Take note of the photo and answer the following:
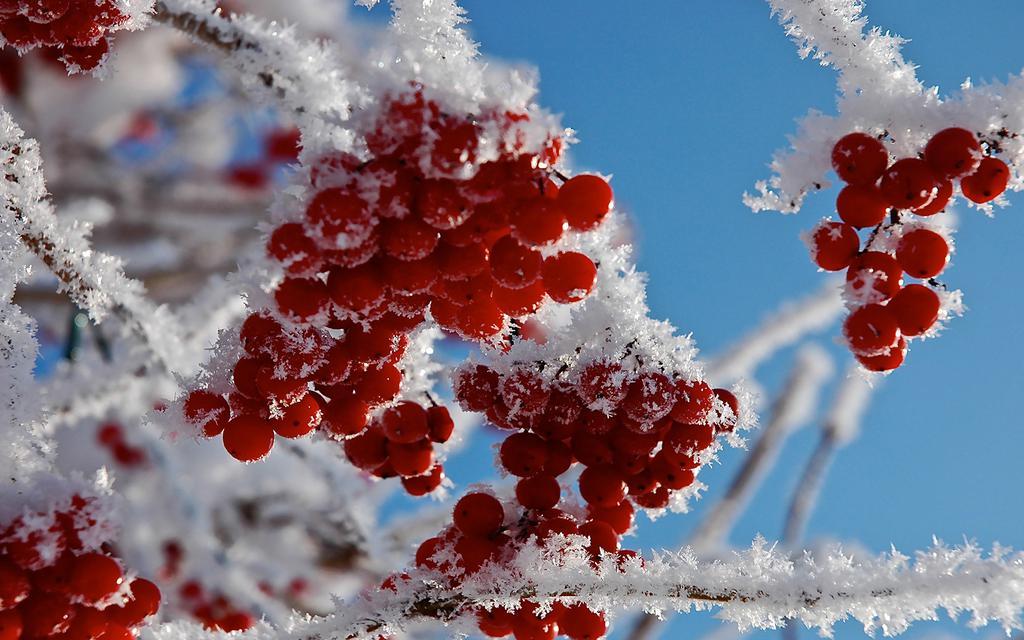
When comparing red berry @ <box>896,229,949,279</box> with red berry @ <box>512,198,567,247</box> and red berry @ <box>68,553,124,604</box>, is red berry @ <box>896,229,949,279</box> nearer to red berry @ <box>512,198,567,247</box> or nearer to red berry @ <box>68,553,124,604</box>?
red berry @ <box>512,198,567,247</box>

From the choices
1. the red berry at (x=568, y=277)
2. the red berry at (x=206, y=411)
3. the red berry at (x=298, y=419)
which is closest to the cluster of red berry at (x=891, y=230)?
the red berry at (x=568, y=277)

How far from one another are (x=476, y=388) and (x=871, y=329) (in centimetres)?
48

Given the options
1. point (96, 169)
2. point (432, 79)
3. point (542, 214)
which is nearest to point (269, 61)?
point (432, 79)

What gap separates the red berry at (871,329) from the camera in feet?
3.12

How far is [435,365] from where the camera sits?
116 centimetres

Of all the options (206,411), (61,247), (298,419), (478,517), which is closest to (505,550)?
(478,517)

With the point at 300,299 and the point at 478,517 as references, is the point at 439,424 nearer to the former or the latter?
the point at 478,517

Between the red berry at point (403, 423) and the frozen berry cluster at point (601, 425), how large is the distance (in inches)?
2.7

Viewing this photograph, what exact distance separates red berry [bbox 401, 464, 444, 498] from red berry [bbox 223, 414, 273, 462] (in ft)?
0.85

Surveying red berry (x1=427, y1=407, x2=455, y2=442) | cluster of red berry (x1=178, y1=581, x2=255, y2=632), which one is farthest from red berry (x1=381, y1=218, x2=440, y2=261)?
cluster of red berry (x1=178, y1=581, x2=255, y2=632)

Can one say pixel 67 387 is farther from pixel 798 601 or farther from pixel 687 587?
pixel 798 601

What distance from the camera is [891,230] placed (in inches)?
39.0

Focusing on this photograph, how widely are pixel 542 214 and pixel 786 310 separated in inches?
113

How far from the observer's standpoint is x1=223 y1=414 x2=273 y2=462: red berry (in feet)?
3.17
